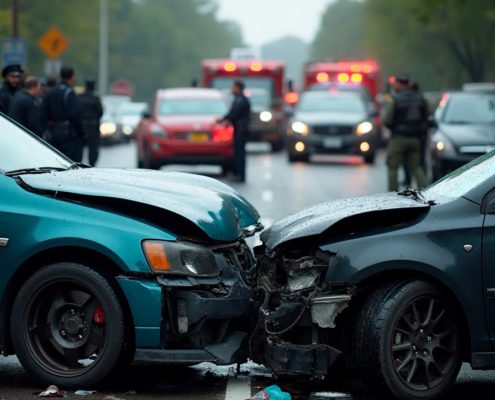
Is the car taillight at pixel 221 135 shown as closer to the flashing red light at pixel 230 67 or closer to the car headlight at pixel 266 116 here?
the car headlight at pixel 266 116

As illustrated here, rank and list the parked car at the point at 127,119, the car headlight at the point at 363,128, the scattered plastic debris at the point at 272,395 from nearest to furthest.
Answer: the scattered plastic debris at the point at 272,395 → the car headlight at the point at 363,128 → the parked car at the point at 127,119

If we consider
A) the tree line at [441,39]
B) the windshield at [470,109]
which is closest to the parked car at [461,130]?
the windshield at [470,109]

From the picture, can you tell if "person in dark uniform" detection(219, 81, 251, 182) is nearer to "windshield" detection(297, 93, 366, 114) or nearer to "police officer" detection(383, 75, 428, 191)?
"police officer" detection(383, 75, 428, 191)

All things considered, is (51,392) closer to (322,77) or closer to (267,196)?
(267,196)

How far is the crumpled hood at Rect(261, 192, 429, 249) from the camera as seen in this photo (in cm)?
716

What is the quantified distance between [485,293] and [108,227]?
1.97 m

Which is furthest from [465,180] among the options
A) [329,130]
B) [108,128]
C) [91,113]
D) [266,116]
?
[108,128]

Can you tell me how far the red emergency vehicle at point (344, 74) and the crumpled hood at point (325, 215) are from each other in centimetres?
3602

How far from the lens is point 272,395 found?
686 centimetres

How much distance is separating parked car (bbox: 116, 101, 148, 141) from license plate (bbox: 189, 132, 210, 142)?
24.3 meters

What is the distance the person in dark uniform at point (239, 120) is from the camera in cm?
2395

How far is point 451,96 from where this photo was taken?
22.5 meters

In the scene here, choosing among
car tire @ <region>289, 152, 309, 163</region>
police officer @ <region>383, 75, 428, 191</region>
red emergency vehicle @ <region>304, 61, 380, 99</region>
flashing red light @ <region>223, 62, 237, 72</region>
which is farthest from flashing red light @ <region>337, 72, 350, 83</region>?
police officer @ <region>383, 75, 428, 191</region>

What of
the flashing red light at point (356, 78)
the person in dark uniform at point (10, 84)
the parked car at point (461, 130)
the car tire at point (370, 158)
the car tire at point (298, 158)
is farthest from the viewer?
the flashing red light at point (356, 78)
